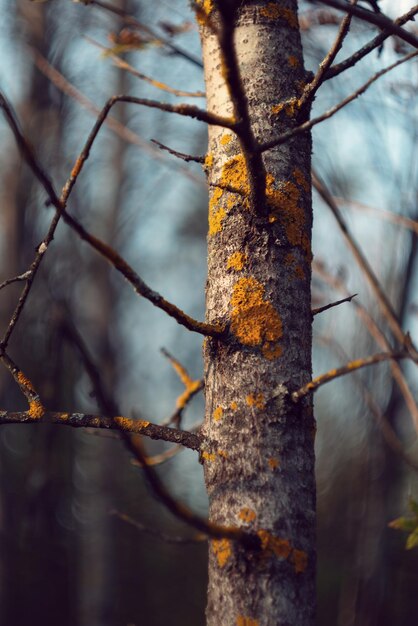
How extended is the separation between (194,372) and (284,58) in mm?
12447

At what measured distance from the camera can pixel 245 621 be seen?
91 centimetres

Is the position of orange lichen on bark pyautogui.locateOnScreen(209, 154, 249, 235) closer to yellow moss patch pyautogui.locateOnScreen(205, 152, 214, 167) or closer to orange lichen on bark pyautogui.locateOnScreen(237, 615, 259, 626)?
yellow moss patch pyautogui.locateOnScreen(205, 152, 214, 167)

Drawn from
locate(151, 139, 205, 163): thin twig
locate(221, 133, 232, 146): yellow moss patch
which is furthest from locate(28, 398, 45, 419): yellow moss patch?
locate(221, 133, 232, 146): yellow moss patch

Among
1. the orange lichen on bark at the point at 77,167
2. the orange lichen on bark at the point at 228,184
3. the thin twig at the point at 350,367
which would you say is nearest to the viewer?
the thin twig at the point at 350,367

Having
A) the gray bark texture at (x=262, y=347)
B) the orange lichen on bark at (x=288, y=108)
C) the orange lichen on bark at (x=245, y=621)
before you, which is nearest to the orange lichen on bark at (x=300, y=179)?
the gray bark texture at (x=262, y=347)

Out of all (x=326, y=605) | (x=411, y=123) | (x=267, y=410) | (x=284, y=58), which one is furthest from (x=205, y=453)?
(x=326, y=605)

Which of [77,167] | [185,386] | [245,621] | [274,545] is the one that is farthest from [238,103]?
[185,386]

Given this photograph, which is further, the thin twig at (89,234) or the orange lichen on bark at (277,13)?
the orange lichen on bark at (277,13)

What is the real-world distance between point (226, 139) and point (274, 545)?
77 centimetres

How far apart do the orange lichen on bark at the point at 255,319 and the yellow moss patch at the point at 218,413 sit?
0.12 metres

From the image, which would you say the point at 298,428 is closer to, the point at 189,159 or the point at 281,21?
the point at 189,159

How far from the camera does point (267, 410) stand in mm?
1002

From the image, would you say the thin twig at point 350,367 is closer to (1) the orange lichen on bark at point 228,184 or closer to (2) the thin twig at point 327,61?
(1) the orange lichen on bark at point 228,184

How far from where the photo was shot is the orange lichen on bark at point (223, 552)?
3.09 ft
